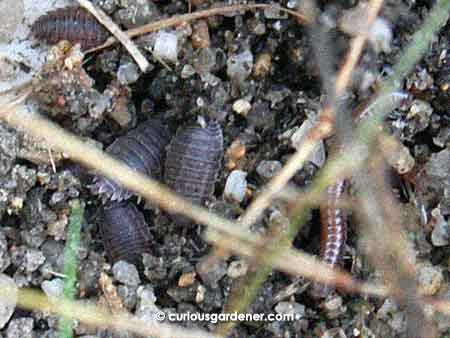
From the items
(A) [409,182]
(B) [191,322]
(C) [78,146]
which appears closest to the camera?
(C) [78,146]

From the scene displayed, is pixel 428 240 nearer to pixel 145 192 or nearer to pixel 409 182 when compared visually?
pixel 409 182

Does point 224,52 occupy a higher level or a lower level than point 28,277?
higher

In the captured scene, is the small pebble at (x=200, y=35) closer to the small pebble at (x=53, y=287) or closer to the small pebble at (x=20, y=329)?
the small pebble at (x=53, y=287)

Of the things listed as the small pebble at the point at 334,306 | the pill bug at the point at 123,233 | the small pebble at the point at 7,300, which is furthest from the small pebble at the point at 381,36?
the small pebble at the point at 7,300

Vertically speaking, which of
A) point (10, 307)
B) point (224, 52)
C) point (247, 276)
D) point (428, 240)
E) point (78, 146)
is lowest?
point (10, 307)

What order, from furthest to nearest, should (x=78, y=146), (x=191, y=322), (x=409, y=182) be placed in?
(x=409, y=182) < (x=191, y=322) < (x=78, y=146)

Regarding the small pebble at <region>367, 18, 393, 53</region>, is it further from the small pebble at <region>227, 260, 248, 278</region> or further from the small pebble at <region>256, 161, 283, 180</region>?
the small pebble at <region>227, 260, 248, 278</region>

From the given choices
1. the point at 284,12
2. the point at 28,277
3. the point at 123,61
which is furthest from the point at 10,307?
the point at 284,12

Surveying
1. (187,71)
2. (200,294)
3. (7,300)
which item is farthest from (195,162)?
(7,300)
